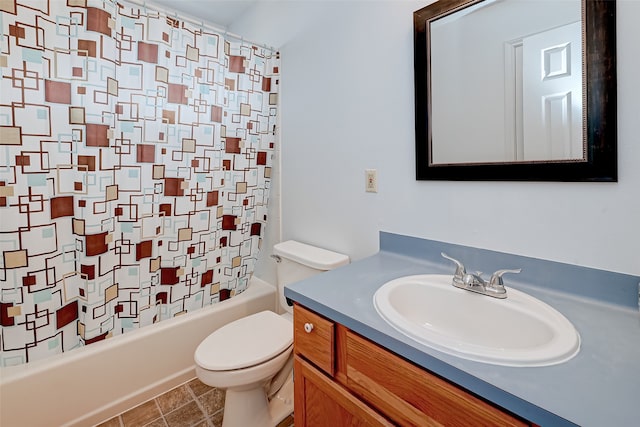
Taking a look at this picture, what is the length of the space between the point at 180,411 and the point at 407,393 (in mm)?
1343

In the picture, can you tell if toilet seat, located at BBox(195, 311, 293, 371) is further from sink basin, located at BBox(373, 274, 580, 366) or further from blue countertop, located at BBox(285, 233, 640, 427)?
sink basin, located at BBox(373, 274, 580, 366)

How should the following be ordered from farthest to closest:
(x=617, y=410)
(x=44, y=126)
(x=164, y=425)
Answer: (x=164, y=425)
(x=44, y=126)
(x=617, y=410)

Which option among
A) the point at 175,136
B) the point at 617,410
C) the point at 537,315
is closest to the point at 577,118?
the point at 537,315

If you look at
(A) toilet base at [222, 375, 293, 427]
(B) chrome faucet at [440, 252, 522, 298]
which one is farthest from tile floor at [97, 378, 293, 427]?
(B) chrome faucet at [440, 252, 522, 298]

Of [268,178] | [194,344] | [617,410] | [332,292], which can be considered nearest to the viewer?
[617,410]

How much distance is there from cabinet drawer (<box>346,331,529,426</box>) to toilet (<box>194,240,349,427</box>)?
545mm

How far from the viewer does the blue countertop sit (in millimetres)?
522

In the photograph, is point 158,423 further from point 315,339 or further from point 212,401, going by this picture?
point 315,339

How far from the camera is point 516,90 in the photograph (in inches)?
39.3

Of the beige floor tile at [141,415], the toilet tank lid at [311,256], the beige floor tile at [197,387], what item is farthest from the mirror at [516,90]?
the beige floor tile at [141,415]

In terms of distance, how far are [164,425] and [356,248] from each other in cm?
124

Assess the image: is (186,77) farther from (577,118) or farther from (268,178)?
(577,118)

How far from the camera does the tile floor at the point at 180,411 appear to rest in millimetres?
1457

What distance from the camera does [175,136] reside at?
1534 mm
